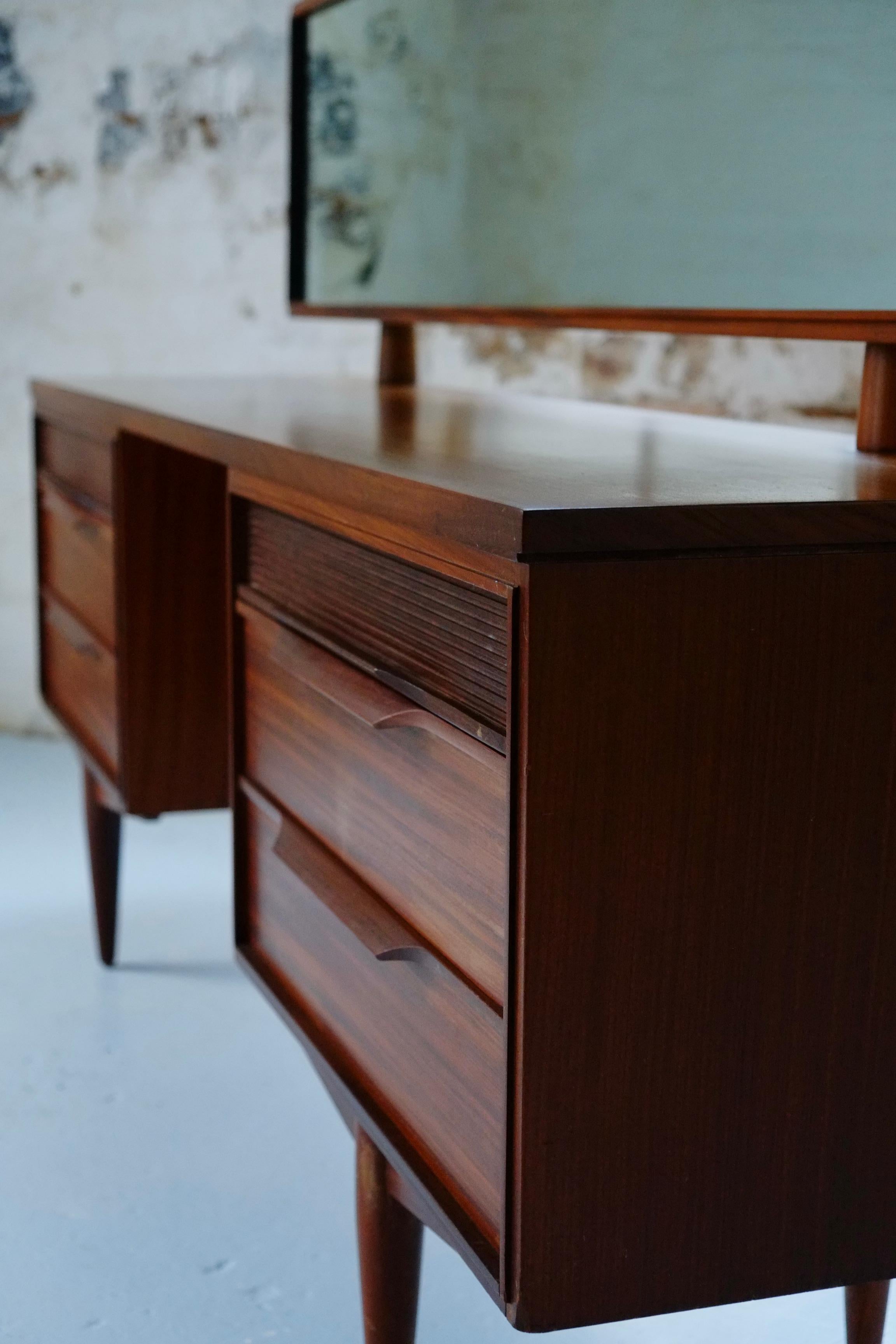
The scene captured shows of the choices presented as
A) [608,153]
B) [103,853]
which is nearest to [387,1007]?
[608,153]

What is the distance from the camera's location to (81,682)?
249 centimetres

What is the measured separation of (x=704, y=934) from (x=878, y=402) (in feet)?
1.77

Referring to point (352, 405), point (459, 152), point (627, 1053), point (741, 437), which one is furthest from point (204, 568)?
point (627, 1053)

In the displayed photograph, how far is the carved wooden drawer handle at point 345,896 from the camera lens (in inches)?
47.6

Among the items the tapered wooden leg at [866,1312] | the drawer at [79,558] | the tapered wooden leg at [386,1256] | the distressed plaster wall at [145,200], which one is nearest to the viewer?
the tapered wooden leg at [386,1256]

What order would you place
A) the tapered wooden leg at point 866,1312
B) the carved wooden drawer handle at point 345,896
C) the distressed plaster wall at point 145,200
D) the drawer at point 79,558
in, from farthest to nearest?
1. the distressed plaster wall at point 145,200
2. the drawer at point 79,558
3. the tapered wooden leg at point 866,1312
4. the carved wooden drawer handle at point 345,896

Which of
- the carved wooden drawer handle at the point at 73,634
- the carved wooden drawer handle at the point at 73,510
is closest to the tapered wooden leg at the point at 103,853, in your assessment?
the carved wooden drawer handle at the point at 73,634

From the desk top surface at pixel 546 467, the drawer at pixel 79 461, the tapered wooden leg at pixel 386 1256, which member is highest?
the desk top surface at pixel 546 467

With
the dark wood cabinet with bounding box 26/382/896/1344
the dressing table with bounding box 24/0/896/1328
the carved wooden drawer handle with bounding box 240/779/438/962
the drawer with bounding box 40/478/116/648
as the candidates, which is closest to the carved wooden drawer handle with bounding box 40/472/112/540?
the drawer with bounding box 40/478/116/648

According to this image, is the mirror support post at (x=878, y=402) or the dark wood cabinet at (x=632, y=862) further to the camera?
the mirror support post at (x=878, y=402)

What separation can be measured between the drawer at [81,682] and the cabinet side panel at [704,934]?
1382 mm

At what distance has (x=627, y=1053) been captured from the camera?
989 millimetres

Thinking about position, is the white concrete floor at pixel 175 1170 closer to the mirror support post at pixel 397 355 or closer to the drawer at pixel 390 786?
the drawer at pixel 390 786

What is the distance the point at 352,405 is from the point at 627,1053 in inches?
46.3
